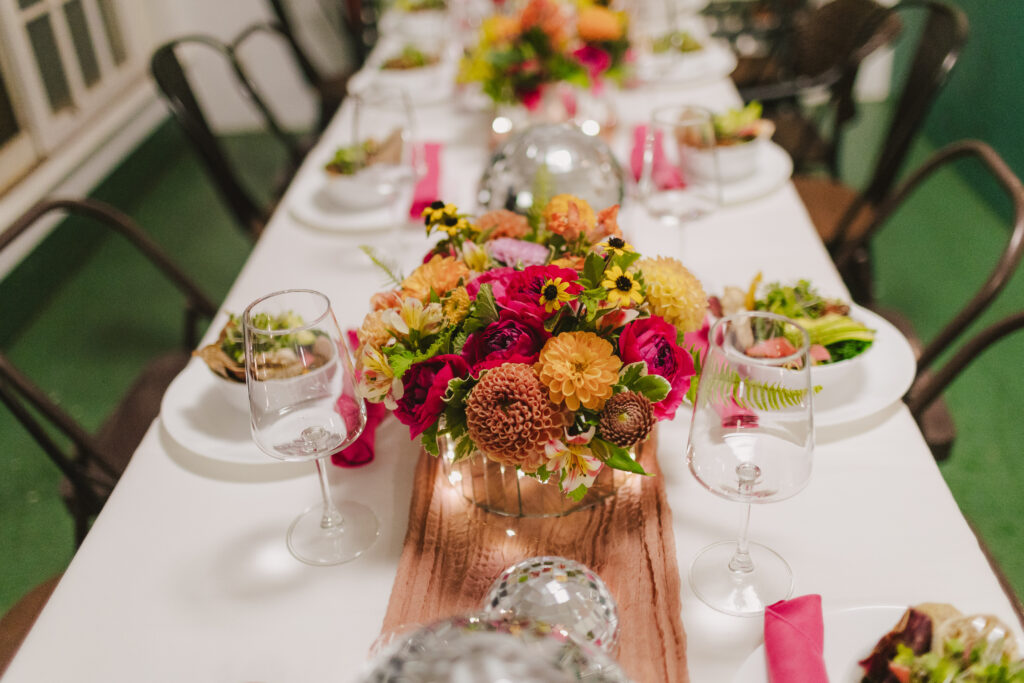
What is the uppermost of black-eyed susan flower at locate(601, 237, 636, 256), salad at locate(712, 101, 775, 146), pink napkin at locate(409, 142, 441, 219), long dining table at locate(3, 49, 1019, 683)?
black-eyed susan flower at locate(601, 237, 636, 256)

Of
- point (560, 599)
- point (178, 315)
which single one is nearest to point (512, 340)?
point (560, 599)

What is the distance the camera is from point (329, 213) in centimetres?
167

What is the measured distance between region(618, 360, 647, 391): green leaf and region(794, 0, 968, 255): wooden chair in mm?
1354

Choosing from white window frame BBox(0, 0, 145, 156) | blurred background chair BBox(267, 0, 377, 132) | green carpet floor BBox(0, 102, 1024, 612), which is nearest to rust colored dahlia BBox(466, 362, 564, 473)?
green carpet floor BBox(0, 102, 1024, 612)

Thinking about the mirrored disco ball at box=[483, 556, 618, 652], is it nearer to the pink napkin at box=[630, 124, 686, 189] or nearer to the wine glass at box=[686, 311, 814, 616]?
the wine glass at box=[686, 311, 814, 616]

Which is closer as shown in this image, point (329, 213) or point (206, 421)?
point (206, 421)

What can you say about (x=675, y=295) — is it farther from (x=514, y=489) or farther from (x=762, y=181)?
(x=762, y=181)

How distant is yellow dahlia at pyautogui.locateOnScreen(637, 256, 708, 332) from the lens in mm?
919

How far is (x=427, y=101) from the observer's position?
2281mm

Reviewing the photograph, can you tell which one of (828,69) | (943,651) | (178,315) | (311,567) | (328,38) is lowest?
(178,315)

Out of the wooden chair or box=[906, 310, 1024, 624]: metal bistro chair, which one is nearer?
box=[906, 310, 1024, 624]: metal bistro chair

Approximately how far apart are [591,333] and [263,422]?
0.34 metres

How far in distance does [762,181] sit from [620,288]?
0.98 metres

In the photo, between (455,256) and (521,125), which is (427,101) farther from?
(455,256)
